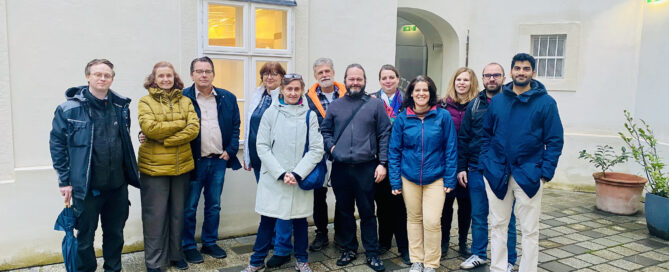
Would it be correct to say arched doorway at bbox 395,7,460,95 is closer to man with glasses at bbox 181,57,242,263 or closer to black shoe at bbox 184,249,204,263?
man with glasses at bbox 181,57,242,263

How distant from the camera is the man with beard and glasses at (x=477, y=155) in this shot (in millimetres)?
4586

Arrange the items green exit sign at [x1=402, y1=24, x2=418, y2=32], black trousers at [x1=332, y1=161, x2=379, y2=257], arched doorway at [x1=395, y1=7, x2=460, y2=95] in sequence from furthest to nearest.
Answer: green exit sign at [x1=402, y1=24, x2=418, y2=32]
arched doorway at [x1=395, y1=7, x2=460, y2=95]
black trousers at [x1=332, y1=161, x2=379, y2=257]

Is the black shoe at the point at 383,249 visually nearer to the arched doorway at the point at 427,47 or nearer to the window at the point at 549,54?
the arched doorway at the point at 427,47

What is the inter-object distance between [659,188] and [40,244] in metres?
6.80

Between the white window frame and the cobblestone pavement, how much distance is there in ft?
8.51

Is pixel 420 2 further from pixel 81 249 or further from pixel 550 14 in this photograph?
pixel 81 249

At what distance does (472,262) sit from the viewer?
4.81m

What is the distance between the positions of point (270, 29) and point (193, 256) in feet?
8.36

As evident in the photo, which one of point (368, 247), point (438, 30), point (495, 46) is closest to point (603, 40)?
point (495, 46)

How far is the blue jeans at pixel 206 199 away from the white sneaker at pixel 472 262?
2.44 meters

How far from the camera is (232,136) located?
4.96m

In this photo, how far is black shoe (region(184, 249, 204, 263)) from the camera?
4824mm

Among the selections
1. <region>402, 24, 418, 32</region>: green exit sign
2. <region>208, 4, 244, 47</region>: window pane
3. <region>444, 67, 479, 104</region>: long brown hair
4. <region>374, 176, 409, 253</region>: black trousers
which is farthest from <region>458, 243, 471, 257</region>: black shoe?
<region>402, 24, 418, 32</region>: green exit sign

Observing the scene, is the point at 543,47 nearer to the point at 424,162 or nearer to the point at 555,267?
the point at 555,267
